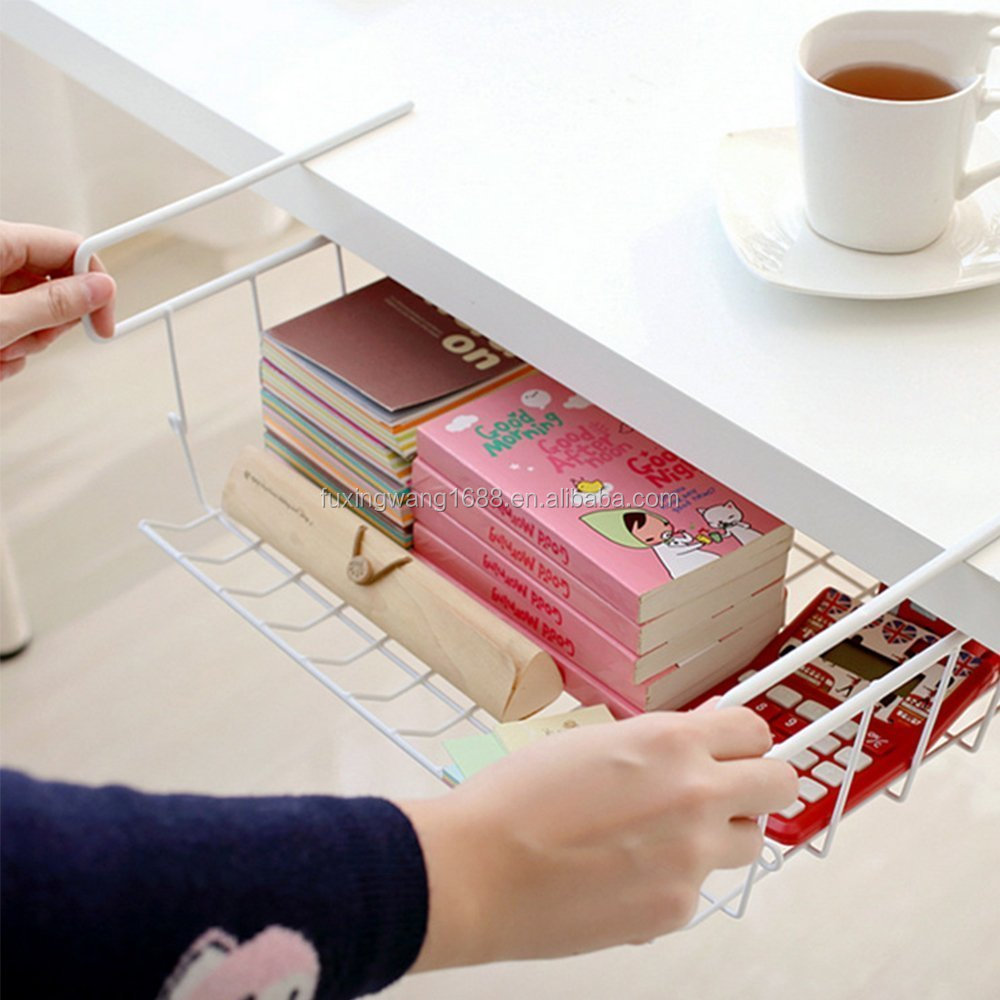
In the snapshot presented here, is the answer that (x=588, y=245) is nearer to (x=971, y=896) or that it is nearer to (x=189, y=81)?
(x=189, y=81)

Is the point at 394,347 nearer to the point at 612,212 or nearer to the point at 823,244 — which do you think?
the point at 612,212

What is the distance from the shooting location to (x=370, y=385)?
926 mm

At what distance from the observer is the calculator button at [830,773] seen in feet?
2.47

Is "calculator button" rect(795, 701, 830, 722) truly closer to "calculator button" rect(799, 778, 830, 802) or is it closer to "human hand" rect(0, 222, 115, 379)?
"calculator button" rect(799, 778, 830, 802)

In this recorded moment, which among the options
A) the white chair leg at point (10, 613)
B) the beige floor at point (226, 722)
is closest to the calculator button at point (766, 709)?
the beige floor at point (226, 722)

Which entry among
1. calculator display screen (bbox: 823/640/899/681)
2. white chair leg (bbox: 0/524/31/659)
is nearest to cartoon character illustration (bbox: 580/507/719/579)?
calculator display screen (bbox: 823/640/899/681)

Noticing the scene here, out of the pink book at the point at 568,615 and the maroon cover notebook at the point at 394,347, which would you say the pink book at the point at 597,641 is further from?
the maroon cover notebook at the point at 394,347

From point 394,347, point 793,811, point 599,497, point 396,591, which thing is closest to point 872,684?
point 793,811

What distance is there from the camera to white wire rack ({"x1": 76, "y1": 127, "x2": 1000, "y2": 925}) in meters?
0.63

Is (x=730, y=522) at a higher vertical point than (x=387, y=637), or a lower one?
higher

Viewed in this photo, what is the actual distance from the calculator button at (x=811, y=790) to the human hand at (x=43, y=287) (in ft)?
1.56

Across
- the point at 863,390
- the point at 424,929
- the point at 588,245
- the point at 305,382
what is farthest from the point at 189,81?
the point at 424,929

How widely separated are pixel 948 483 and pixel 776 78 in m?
0.40

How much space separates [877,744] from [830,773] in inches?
1.3
